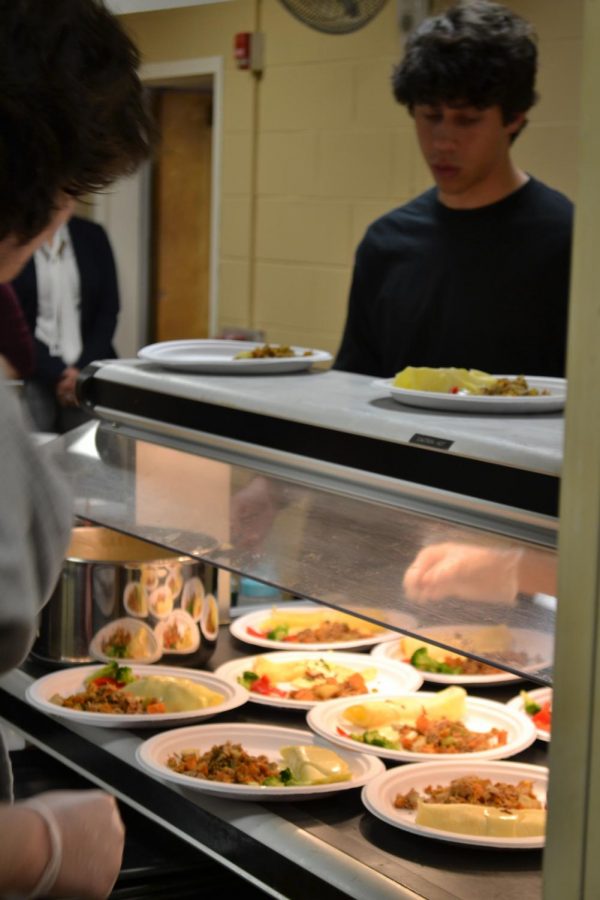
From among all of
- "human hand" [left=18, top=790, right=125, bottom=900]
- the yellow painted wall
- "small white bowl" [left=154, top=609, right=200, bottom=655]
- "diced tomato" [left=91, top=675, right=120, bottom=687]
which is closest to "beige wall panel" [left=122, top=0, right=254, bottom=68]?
the yellow painted wall

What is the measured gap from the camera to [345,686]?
6.60 ft

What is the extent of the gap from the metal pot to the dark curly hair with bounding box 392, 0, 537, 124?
3.80 feet

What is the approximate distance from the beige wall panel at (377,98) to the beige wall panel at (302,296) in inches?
22.4

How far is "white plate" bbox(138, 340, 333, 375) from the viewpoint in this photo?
1917mm

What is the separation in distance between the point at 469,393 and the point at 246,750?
2.03ft

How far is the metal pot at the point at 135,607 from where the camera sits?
2.08 m

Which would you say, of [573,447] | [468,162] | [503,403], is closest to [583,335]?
[573,447]

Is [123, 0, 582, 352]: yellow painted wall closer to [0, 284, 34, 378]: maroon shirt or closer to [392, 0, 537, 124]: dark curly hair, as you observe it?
[0, 284, 34, 378]: maroon shirt

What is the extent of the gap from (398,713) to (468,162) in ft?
4.29

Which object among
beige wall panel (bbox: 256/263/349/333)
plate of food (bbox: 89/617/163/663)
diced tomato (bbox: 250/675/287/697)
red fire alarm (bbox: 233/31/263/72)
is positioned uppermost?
red fire alarm (bbox: 233/31/263/72)

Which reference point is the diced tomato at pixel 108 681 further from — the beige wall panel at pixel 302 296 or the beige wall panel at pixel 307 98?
the beige wall panel at pixel 307 98

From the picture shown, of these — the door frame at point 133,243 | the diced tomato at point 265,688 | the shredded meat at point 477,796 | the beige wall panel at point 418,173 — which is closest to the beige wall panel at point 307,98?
the beige wall panel at point 418,173

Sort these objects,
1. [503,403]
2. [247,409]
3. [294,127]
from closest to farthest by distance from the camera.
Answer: [503,403], [247,409], [294,127]

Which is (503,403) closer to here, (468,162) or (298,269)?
(468,162)
